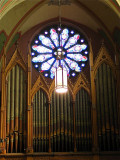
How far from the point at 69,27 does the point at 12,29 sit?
2.69 m

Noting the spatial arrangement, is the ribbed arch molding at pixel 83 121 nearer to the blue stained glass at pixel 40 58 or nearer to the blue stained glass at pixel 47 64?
the blue stained glass at pixel 47 64

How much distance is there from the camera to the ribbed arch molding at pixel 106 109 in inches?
571

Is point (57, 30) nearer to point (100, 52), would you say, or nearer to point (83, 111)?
point (100, 52)

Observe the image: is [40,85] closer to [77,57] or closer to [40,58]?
[40,58]

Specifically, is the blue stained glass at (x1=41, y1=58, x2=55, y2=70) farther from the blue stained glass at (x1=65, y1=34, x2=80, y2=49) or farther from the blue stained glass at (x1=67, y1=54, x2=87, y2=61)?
the blue stained glass at (x1=65, y1=34, x2=80, y2=49)

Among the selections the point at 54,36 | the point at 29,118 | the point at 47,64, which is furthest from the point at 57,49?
the point at 29,118

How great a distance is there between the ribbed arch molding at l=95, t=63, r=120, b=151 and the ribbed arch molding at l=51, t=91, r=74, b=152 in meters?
1.04

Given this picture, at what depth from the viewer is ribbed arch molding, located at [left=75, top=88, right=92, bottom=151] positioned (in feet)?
47.8

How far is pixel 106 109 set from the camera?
15.0 meters

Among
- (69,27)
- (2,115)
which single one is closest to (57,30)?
(69,27)

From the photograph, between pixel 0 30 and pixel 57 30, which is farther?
pixel 57 30

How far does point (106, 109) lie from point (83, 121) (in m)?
0.94

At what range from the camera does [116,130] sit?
1464 cm

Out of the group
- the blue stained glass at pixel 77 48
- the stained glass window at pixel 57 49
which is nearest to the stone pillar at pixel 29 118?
the stained glass window at pixel 57 49
